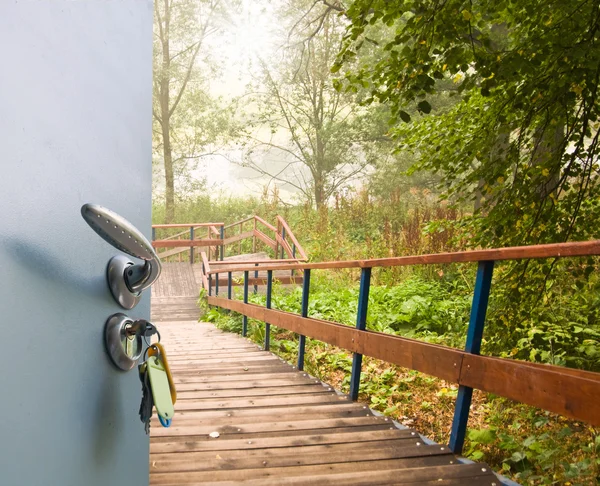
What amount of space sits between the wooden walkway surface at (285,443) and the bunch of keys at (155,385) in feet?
4.08

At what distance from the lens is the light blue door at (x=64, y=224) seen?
528mm

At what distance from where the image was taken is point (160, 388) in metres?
0.92

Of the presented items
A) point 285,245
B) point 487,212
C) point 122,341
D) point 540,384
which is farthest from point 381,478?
point 285,245

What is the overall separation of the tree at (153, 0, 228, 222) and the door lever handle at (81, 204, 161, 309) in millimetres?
16481

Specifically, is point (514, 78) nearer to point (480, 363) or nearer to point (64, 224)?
point (480, 363)

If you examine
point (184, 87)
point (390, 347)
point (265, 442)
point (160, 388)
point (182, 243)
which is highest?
point (184, 87)

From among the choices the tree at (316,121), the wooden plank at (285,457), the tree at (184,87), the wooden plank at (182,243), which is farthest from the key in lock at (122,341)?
the tree at (184,87)

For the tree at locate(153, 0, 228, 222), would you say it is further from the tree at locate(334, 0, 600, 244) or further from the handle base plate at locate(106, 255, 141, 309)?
the handle base plate at locate(106, 255, 141, 309)

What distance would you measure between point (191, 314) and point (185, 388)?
6.33 metres

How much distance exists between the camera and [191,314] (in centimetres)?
984

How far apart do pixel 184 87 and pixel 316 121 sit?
16.7 feet

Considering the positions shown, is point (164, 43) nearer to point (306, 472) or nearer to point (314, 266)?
point (314, 266)

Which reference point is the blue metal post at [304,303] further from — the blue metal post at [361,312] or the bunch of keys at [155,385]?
the bunch of keys at [155,385]

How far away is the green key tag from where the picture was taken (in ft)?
2.94
